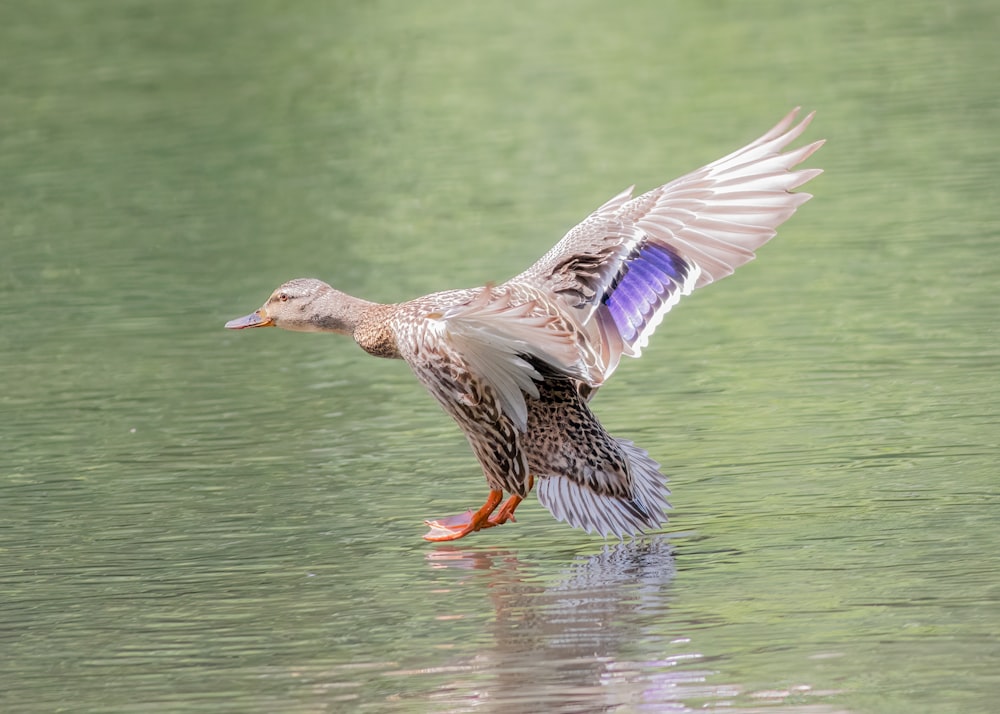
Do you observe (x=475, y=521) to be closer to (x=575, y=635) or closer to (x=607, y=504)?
(x=607, y=504)

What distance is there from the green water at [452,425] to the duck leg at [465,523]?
0.11 m

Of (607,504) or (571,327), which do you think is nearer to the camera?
(607,504)

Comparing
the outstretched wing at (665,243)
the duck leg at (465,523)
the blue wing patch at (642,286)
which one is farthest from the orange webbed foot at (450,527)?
the blue wing patch at (642,286)

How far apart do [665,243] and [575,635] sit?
2.26 metres

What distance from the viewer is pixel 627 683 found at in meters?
6.18

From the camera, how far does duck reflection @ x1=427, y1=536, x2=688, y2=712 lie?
6129 millimetres

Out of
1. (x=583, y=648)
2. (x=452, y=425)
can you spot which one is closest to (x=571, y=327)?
(x=583, y=648)

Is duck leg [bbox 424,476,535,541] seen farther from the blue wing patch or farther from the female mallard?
the blue wing patch

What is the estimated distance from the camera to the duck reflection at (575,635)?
20.1 ft

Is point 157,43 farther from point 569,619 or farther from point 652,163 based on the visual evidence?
point 569,619

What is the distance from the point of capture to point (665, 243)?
8.38m

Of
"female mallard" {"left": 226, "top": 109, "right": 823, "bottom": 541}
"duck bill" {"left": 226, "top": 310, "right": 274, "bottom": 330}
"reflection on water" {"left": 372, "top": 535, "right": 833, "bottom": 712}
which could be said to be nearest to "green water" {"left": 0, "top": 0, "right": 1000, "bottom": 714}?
"reflection on water" {"left": 372, "top": 535, "right": 833, "bottom": 712}

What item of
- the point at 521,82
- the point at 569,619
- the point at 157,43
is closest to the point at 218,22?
the point at 157,43

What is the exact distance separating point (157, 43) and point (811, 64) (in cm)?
953
